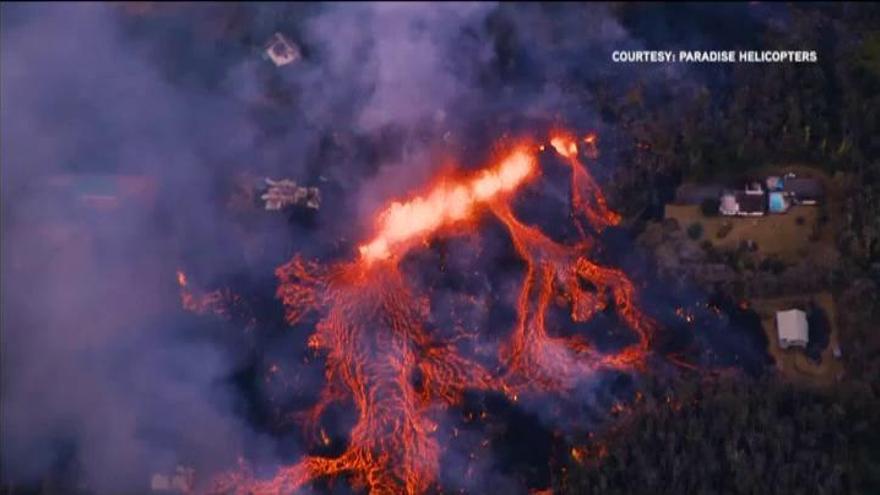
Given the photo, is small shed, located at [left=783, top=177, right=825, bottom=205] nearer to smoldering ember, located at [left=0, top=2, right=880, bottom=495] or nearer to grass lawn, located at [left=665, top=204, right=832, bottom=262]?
smoldering ember, located at [left=0, top=2, right=880, bottom=495]

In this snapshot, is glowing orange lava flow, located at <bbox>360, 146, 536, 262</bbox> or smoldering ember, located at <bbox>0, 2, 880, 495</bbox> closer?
smoldering ember, located at <bbox>0, 2, 880, 495</bbox>

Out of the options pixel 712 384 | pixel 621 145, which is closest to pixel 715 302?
pixel 712 384

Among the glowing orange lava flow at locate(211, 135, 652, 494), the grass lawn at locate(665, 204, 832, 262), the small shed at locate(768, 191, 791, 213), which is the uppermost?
the small shed at locate(768, 191, 791, 213)

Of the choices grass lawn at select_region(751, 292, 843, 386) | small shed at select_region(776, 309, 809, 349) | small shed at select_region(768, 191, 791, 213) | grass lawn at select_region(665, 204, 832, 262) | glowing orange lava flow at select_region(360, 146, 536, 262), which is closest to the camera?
grass lawn at select_region(751, 292, 843, 386)

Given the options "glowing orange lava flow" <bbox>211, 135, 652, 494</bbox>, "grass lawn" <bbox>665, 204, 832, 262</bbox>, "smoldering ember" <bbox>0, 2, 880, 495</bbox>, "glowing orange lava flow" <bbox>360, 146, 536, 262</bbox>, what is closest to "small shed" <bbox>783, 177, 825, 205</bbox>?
"smoldering ember" <bbox>0, 2, 880, 495</bbox>

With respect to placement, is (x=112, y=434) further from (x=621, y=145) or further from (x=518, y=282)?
(x=621, y=145)

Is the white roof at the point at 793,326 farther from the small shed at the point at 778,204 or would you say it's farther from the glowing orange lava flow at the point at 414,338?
the glowing orange lava flow at the point at 414,338
